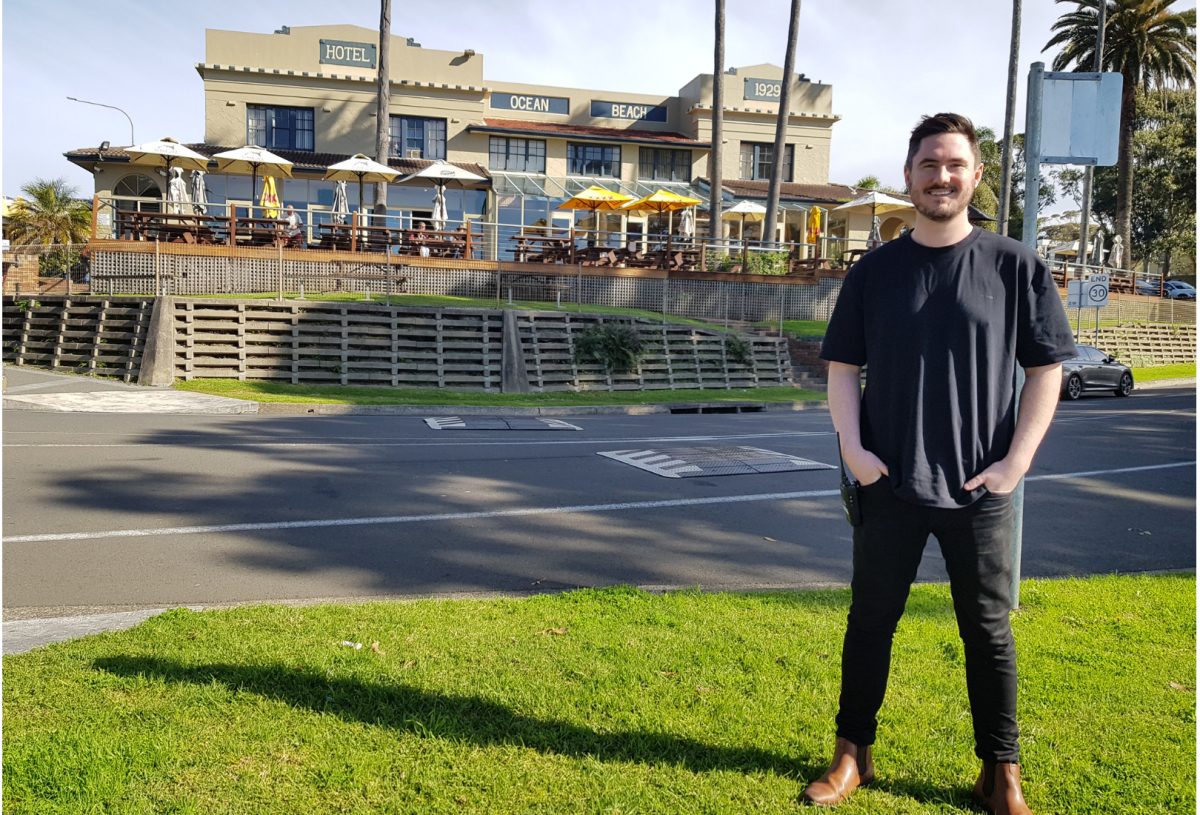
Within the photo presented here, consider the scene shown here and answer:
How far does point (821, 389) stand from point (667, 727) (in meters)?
21.6

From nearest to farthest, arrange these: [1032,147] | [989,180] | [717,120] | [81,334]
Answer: [1032,147], [81,334], [717,120], [989,180]

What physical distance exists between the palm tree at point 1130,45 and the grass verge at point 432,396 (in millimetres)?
30244

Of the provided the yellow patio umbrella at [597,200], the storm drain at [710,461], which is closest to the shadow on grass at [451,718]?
the storm drain at [710,461]

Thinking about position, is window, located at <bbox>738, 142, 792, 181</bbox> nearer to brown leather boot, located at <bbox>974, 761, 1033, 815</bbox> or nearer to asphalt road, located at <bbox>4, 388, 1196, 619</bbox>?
asphalt road, located at <bbox>4, 388, 1196, 619</bbox>

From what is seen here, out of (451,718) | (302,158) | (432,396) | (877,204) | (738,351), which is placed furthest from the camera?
(302,158)

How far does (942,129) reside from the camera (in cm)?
320

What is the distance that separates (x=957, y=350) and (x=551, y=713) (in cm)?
209

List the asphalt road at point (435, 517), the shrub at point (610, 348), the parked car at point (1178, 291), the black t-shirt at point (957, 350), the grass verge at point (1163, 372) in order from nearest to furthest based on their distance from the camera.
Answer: the black t-shirt at point (957, 350)
the asphalt road at point (435, 517)
the shrub at point (610, 348)
the grass verge at point (1163, 372)
the parked car at point (1178, 291)

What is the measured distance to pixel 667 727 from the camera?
3.77m

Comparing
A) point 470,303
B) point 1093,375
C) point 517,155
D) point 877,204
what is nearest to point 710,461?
point 470,303

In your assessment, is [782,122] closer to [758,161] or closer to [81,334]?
[758,161]

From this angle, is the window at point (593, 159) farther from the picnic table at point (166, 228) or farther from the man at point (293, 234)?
the picnic table at point (166, 228)

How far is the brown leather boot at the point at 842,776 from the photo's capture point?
3.25m

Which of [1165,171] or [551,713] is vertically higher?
[1165,171]
